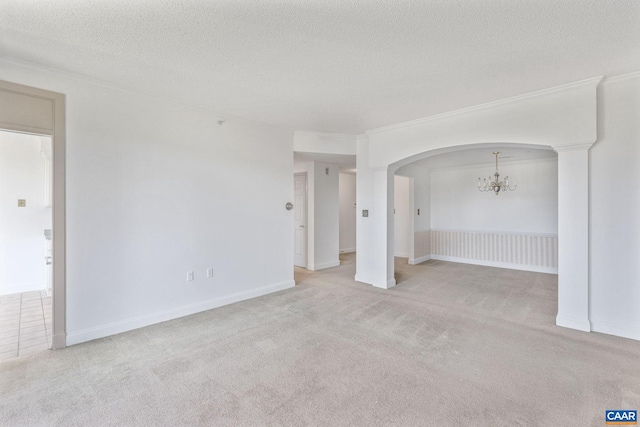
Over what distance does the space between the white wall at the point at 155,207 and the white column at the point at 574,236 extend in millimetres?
3685

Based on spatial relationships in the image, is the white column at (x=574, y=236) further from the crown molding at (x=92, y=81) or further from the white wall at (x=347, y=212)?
the white wall at (x=347, y=212)

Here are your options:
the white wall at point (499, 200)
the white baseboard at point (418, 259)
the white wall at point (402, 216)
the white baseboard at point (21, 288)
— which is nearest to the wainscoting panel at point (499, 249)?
the white wall at point (499, 200)

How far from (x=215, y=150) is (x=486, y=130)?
3501 mm

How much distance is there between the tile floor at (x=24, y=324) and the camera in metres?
2.86

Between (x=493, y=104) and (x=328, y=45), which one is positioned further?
(x=493, y=104)

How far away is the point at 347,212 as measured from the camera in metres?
8.55

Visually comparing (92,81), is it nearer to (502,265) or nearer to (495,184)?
(495,184)

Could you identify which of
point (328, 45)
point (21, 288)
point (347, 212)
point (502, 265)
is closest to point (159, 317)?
point (21, 288)

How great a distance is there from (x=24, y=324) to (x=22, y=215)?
7.00 feet

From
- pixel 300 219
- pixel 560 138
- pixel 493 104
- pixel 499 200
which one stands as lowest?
pixel 300 219

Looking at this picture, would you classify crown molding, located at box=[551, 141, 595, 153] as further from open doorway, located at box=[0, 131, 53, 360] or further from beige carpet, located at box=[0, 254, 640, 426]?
open doorway, located at box=[0, 131, 53, 360]

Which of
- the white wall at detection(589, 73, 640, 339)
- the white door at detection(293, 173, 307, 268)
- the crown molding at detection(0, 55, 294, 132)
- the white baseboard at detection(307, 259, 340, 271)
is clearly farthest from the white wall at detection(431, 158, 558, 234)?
the crown molding at detection(0, 55, 294, 132)

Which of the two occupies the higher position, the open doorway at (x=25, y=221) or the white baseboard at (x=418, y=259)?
the open doorway at (x=25, y=221)

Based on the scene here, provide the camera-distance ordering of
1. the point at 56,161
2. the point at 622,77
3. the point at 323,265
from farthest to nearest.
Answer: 1. the point at 323,265
2. the point at 622,77
3. the point at 56,161
